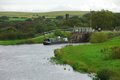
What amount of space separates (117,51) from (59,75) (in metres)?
14.5

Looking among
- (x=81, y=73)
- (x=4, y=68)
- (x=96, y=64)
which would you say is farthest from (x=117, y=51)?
(x=4, y=68)

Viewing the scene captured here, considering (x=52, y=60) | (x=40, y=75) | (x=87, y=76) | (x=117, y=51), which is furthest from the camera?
(x=52, y=60)

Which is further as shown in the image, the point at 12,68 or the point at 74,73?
the point at 12,68

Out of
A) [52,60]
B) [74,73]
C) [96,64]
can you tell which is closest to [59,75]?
[74,73]

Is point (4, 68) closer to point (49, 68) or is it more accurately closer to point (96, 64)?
point (49, 68)

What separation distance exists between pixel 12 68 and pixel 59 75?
15.3 m

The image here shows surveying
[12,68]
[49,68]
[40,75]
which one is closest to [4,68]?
[12,68]

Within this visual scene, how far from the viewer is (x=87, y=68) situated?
247 ft

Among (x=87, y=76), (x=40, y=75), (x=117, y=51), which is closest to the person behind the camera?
(x=87, y=76)

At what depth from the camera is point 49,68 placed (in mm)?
82438

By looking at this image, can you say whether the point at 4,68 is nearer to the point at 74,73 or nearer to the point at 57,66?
the point at 57,66

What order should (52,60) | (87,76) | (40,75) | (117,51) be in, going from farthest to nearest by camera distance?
(52,60)
(117,51)
(40,75)
(87,76)

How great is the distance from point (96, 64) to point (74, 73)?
5558 millimetres

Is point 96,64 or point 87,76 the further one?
point 96,64
